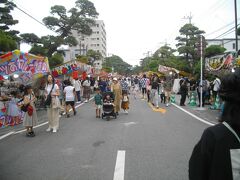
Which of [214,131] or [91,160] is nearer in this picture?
[214,131]

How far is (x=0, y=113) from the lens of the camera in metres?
10.5

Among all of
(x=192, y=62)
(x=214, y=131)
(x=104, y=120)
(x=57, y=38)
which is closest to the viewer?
(x=214, y=131)

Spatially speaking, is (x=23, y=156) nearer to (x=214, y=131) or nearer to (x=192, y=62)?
(x=214, y=131)

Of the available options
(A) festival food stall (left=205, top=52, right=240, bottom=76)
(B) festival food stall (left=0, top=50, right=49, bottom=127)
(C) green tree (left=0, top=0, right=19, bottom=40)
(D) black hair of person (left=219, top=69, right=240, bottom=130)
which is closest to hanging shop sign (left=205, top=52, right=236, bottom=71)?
(A) festival food stall (left=205, top=52, right=240, bottom=76)

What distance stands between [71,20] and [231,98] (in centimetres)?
3427

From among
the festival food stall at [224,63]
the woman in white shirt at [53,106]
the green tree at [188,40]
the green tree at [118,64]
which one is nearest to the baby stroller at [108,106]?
the woman in white shirt at [53,106]

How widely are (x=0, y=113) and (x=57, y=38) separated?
2345cm

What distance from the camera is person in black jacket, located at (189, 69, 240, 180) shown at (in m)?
1.83

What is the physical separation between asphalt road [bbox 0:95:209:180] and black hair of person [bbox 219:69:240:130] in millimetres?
3132

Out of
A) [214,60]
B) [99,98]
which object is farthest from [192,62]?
[99,98]

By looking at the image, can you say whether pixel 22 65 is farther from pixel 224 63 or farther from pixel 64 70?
pixel 224 63

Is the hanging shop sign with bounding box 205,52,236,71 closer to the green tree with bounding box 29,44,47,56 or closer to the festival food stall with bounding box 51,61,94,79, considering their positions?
the festival food stall with bounding box 51,61,94,79

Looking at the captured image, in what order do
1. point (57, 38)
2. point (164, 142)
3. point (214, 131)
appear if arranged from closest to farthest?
point (214, 131) → point (164, 142) → point (57, 38)

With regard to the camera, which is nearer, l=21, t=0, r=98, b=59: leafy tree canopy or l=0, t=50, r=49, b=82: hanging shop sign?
l=0, t=50, r=49, b=82: hanging shop sign
